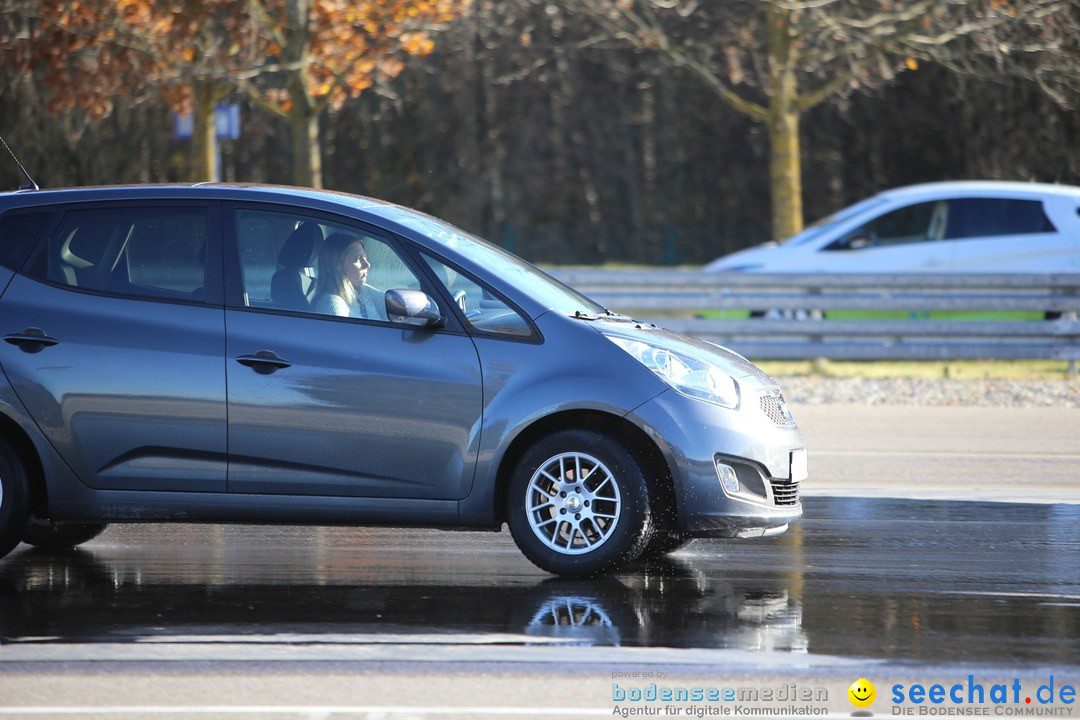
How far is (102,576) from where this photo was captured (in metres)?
6.76

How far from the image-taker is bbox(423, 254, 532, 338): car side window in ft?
21.5

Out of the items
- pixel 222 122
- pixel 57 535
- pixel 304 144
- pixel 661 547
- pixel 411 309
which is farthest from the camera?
pixel 222 122

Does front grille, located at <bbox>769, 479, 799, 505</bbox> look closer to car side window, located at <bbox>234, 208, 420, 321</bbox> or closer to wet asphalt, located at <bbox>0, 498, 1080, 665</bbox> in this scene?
wet asphalt, located at <bbox>0, 498, 1080, 665</bbox>

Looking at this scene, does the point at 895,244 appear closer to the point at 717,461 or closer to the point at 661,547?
the point at 661,547

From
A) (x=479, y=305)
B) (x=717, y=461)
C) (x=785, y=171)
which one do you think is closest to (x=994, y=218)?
(x=785, y=171)

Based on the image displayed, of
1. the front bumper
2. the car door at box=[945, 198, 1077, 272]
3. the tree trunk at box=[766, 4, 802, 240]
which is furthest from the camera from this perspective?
the tree trunk at box=[766, 4, 802, 240]

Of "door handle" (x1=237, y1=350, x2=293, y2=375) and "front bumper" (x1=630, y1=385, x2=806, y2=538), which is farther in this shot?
"door handle" (x1=237, y1=350, x2=293, y2=375)

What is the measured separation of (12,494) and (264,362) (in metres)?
1.25

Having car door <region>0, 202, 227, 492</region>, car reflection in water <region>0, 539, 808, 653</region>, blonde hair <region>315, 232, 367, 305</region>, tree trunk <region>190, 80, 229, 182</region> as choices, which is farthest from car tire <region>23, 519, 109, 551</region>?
tree trunk <region>190, 80, 229, 182</region>

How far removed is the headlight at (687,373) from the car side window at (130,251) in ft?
6.22

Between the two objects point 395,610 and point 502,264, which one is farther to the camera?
point 502,264

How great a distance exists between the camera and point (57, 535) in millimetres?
7594

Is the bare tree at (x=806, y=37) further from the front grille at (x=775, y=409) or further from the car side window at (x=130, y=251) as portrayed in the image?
the car side window at (x=130, y=251)

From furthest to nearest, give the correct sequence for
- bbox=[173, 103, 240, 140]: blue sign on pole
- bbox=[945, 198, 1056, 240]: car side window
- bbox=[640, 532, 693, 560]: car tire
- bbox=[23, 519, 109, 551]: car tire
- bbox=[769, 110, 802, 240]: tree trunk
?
bbox=[769, 110, 802, 240]: tree trunk, bbox=[173, 103, 240, 140]: blue sign on pole, bbox=[945, 198, 1056, 240]: car side window, bbox=[23, 519, 109, 551]: car tire, bbox=[640, 532, 693, 560]: car tire
